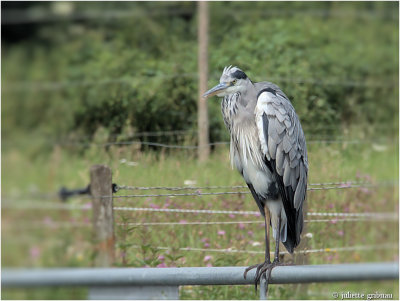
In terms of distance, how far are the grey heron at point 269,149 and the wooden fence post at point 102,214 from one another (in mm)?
887

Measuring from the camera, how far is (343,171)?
4.69 m

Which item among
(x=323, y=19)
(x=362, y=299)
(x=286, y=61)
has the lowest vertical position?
(x=362, y=299)

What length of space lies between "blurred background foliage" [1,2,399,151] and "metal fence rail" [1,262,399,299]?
10.3 ft

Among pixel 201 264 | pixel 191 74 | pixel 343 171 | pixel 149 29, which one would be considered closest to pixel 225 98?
pixel 201 264

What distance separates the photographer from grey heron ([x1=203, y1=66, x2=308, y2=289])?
3189 mm

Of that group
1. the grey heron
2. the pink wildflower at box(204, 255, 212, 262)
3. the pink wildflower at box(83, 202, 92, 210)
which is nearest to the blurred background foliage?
the pink wildflower at box(83, 202, 92, 210)

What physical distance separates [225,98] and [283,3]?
16.0ft

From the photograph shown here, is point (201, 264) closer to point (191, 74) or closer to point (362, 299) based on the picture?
point (362, 299)

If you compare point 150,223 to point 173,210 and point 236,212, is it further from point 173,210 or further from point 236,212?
point 236,212

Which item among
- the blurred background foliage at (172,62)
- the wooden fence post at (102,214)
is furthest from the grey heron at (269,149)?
the blurred background foliage at (172,62)

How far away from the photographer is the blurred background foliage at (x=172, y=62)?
5871 millimetres

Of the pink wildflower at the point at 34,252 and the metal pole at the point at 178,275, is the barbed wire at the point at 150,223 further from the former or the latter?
the metal pole at the point at 178,275

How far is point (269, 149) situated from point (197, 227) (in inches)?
49.7

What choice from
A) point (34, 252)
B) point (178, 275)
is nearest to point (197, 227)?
point (34, 252)
